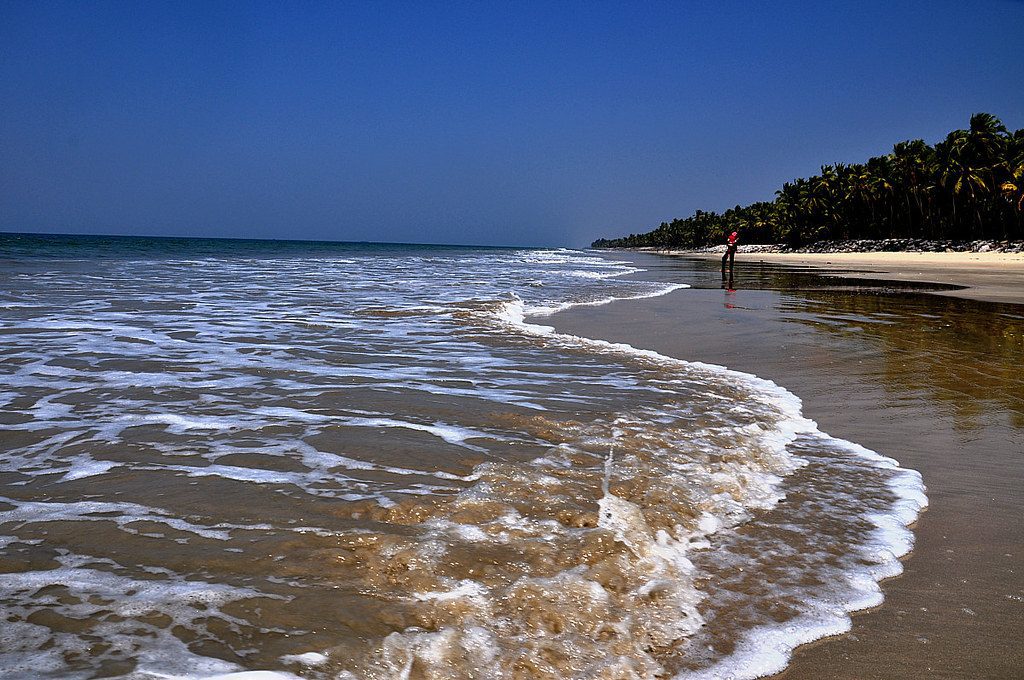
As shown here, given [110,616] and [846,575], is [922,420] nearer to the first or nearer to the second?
[846,575]

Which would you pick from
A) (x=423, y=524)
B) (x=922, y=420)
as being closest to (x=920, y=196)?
(x=922, y=420)

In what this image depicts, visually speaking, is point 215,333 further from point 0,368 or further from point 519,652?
point 519,652

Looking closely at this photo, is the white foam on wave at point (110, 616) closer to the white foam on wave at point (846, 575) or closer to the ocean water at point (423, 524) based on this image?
the ocean water at point (423, 524)

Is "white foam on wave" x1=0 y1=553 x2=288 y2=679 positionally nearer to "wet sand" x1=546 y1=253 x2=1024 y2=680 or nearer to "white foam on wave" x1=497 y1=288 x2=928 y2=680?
"white foam on wave" x1=497 y1=288 x2=928 y2=680

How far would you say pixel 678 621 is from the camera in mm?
2352

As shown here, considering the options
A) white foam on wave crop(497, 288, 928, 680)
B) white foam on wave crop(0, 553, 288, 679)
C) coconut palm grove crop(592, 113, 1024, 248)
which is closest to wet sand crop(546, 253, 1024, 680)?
white foam on wave crop(497, 288, 928, 680)

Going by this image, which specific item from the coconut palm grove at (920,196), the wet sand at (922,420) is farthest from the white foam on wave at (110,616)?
the coconut palm grove at (920,196)

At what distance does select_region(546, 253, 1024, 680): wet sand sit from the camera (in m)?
2.22

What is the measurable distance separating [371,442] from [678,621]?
243 cm

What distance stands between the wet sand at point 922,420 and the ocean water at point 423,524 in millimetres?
158

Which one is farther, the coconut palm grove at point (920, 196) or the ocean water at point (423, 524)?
the coconut palm grove at point (920, 196)

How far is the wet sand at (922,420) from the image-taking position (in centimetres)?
222

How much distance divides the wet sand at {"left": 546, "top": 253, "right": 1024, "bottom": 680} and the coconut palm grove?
5510cm

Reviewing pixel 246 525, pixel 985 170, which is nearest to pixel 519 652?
pixel 246 525
